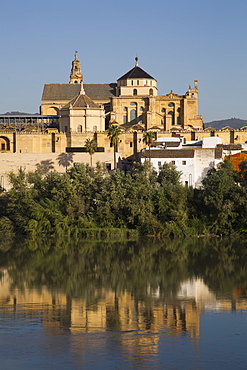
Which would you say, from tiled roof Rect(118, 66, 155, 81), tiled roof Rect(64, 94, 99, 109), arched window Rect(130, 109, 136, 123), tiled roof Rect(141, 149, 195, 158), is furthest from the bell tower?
tiled roof Rect(141, 149, 195, 158)

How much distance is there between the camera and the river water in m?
14.8

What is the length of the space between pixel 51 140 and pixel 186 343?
3534 centimetres

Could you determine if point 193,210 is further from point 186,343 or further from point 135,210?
point 186,343

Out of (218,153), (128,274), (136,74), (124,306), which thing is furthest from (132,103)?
(124,306)

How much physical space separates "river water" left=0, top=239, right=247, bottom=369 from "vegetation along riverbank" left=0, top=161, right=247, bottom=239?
279 centimetres

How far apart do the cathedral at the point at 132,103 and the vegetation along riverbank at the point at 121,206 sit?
51.7 ft

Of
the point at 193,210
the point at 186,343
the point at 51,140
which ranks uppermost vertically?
the point at 51,140

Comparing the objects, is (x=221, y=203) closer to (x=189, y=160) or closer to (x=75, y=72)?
(x=189, y=160)

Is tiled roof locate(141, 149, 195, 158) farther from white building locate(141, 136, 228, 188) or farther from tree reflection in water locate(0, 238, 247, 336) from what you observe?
tree reflection in water locate(0, 238, 247, 336)

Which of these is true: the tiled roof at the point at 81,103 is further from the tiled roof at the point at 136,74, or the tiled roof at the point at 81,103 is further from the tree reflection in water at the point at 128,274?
the tree reflection in water at the point at 128,274

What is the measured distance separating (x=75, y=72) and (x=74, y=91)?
456 inches

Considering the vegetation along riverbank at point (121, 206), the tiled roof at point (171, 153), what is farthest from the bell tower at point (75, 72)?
the vegetation along riverbank at point (121, 206)

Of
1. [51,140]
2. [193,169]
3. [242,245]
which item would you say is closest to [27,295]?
[242,245]

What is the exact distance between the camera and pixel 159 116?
56094 millimetres
